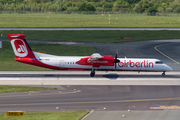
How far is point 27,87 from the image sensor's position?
34.4m

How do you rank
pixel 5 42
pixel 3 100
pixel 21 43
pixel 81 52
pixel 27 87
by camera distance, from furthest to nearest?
pixel 5 42 < pixel 81 52 < pixel 21 43 < pixel 27 87 < pixel 3 100

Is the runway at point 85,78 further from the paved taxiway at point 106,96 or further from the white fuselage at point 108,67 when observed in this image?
the white fuselage at point 108,67

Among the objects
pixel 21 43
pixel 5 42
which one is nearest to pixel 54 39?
pixel 5 42

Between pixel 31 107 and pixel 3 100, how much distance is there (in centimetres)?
384

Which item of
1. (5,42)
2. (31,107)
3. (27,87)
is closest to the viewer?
(31,107)

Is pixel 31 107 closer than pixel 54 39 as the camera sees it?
Yes

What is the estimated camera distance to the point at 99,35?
8450 cm

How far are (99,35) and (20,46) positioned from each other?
47657 millimetres

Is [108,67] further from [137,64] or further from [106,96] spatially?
[106,96]

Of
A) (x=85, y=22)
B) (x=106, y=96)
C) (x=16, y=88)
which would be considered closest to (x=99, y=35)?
(x=85, y=22)

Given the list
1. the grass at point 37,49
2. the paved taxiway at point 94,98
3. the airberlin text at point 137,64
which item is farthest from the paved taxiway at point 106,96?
the grass at point 37,49

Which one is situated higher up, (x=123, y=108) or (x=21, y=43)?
(x=21, y=43)

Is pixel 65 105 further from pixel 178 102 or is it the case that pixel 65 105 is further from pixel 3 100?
pixel 178 102

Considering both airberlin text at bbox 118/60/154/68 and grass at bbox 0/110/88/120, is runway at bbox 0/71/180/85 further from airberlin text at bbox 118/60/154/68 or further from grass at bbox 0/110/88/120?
grass at bbox 0/110/88/120
